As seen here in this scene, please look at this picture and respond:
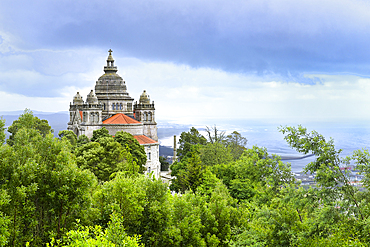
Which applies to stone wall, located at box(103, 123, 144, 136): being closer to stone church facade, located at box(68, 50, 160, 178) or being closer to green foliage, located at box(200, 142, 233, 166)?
stone church facade, located at box(68, 50, 160, 178)

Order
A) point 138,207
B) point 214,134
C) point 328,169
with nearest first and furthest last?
point 328,169 < point 138,207 < point 214,134

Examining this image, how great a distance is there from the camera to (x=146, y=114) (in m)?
68.0

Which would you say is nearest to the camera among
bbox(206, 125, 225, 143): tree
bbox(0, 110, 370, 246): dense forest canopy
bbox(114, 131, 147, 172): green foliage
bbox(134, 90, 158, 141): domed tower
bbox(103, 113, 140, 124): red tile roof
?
bbox(0, 110, 370, 246): dense forest canopy

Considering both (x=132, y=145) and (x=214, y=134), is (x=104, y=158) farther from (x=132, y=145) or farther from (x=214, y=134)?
(x=214, y=134)

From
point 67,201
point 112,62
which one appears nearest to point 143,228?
point 67,201

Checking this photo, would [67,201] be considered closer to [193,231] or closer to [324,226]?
[193,231]

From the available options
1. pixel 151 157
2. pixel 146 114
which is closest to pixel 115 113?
pixel 146 114

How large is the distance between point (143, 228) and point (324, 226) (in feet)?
30.7

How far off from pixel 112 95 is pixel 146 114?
7905mm

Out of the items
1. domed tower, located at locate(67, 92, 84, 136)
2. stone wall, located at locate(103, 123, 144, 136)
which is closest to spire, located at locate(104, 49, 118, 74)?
domed tower, located at locate(67, 92, 84, 136)

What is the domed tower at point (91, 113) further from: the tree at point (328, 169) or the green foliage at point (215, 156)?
the tree at point (328, 169)

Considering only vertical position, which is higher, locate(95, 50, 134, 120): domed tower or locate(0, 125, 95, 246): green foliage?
locate(95, 50, 134, 120): domed tower

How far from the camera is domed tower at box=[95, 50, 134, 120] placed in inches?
2628

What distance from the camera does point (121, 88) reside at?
6812 centimetres
